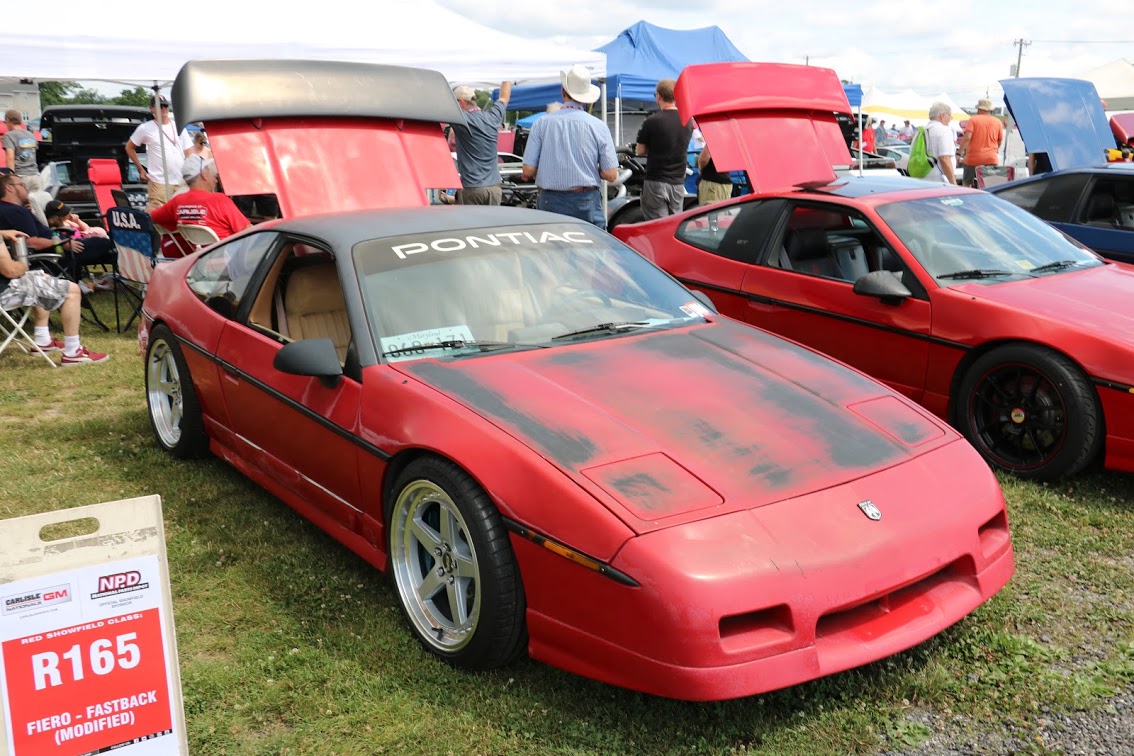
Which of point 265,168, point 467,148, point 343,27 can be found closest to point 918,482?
point 265,168

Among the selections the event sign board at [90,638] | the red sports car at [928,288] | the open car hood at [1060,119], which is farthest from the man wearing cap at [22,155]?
the event sign board at [90,638]

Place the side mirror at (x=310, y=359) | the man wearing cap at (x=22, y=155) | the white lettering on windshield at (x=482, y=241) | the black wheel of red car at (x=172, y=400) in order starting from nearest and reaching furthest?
the side mirror at (x=310, y=359) → the white lettering on windshield at (x=482, y=241) → the black wheel of red car at (x=172, y=400) → the man wearing cap at (x=22, y=155)

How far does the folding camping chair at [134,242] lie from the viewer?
7.84 m

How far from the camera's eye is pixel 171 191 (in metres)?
10.3

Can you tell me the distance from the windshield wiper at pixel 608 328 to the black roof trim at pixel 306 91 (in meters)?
3.15

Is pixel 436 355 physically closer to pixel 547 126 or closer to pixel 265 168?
pixel 265 168

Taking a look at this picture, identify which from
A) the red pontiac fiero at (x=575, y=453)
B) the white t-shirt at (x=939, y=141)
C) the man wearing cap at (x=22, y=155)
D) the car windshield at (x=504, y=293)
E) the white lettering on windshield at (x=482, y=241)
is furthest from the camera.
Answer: the man wearing cap at (x=22, y=155)

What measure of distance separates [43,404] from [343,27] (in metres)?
5.29

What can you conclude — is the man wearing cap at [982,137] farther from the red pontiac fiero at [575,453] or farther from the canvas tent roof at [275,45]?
the red pontiac fiero at [575,453]

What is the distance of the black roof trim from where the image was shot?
18.8 ft

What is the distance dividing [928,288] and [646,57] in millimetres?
18039

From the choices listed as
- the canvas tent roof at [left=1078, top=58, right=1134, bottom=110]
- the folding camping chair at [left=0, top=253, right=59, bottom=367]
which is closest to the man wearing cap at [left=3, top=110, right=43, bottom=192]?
the folding camping chair at [left=0, top=253, right=59, bottom=367]

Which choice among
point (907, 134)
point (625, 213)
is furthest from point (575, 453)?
point (907, 134)

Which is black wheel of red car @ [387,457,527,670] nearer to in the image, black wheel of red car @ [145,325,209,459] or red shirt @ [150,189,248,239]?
black wheel of red car @ [145,325,209,459]
